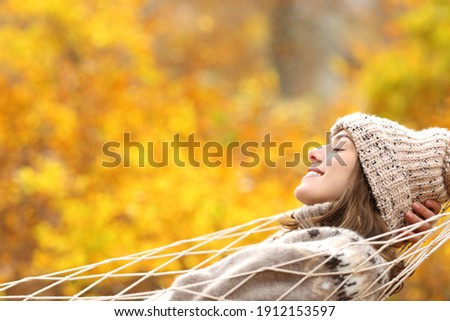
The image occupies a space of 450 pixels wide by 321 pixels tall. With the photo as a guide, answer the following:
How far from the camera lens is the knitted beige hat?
1379mm

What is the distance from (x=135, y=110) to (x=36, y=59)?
71cm

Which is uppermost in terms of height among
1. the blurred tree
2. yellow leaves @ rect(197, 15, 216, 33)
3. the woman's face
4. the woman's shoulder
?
yellow leaves @ rect(197, 15, 216, 33)

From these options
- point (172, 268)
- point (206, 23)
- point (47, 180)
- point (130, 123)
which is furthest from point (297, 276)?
point (206, 23)

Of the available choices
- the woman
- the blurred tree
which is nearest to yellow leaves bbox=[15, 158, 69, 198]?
the blurred tree

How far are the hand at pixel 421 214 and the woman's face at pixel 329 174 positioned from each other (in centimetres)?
14

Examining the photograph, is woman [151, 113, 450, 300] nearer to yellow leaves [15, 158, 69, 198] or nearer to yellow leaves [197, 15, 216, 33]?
yellow leaves [15, 158, 69, 198]

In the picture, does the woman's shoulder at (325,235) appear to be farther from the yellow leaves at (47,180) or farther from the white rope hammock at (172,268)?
the yellow leaves at (47,180)

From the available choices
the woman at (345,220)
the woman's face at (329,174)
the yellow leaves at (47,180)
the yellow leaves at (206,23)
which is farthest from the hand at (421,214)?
the yellow leaves at (206,23)

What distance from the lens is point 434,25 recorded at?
3.94 metres

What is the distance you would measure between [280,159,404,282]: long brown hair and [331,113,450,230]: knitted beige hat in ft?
0.05

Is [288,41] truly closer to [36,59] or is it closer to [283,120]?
[283,120]

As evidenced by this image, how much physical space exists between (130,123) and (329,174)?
3.04 metres

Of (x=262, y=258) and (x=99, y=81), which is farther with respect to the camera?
(x=99, y=81)
